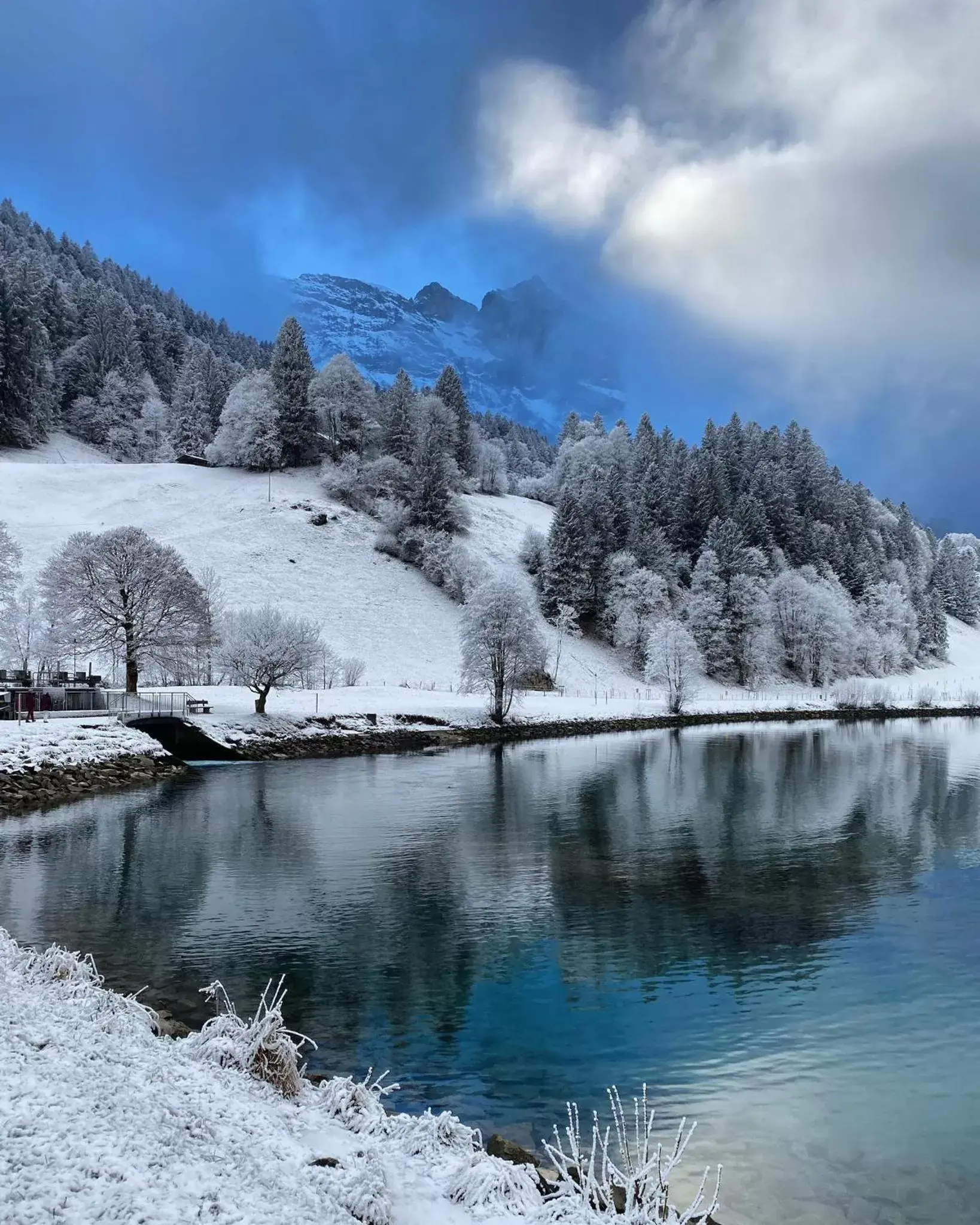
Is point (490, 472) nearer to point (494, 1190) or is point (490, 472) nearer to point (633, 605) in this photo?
point (633, 605)

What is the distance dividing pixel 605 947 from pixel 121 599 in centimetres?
4155

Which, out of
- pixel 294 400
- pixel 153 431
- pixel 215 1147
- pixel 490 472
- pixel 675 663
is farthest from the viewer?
pixel 490 472

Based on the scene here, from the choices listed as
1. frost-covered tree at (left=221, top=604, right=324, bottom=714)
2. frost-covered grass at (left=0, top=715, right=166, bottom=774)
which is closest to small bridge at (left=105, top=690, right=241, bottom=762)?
frost-covered grass at (left=0, top=715, right=166, bottom=774)

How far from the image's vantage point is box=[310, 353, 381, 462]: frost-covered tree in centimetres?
10894

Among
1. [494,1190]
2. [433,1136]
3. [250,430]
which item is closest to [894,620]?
[250,430]

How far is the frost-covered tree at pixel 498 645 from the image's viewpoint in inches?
2336

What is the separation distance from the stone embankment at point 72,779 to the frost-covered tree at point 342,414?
75.1m

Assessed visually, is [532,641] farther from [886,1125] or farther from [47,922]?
[886,1125]

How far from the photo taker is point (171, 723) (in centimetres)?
4341

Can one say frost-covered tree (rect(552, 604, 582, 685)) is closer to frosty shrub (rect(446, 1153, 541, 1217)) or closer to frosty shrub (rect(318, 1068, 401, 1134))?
frosty shrub (rect(318, 1068, 401, 1134))

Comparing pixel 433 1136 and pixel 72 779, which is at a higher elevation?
pixel 433 1136

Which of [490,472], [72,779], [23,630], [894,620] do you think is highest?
[490,472]

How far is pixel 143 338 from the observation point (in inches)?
5768

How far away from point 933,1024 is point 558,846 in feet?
41.7
